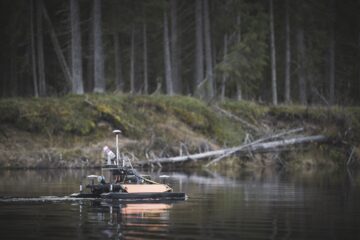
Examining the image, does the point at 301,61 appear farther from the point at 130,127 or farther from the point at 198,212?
the point at 198,212

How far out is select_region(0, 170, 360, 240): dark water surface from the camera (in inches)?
659

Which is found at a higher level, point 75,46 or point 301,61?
point 301,61

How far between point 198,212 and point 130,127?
23924 millimetres

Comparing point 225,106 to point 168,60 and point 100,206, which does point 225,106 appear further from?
point 100,206

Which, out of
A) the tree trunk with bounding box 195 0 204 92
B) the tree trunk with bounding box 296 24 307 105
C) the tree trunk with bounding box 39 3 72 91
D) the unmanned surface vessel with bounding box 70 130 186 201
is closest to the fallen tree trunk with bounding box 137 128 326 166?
the tree trunk with bounding box 195 0 204 92

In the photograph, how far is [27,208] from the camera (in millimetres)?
21531

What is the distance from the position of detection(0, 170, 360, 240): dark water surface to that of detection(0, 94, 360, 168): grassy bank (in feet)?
27.6

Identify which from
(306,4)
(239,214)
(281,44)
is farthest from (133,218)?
(281,44)

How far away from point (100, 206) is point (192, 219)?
4.66 m

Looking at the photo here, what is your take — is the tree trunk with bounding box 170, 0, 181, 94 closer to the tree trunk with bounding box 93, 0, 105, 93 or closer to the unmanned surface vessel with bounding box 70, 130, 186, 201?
the tree trunk with bounding box 93, 0, 105, 93

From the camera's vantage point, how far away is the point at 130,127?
146 ft

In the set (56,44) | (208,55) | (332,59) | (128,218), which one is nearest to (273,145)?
(208,55)

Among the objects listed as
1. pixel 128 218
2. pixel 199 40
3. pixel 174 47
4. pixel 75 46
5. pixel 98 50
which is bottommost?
pixel 128 218

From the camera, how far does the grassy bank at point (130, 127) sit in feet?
136
